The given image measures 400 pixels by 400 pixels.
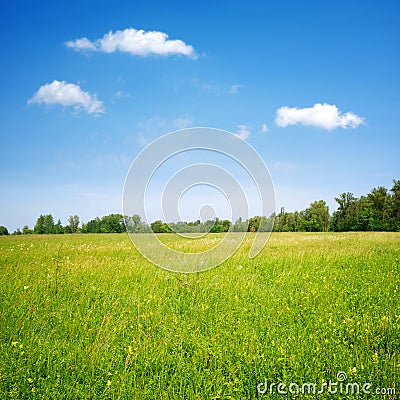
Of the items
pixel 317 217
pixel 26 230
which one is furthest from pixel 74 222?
pixel 317 217

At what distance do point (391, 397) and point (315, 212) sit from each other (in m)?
92.7

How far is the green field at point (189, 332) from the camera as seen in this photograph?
3.90 metres

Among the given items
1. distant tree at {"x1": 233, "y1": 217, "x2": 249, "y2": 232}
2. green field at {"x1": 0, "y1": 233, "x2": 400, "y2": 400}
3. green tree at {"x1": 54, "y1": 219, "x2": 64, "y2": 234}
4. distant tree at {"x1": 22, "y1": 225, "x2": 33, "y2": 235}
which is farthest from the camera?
distant tree at {"x1": 22, "y1": 225, "x2": 33, "y2": 235}

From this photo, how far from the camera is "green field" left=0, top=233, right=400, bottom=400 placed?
154 inches

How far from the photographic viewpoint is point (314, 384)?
3.80 metres

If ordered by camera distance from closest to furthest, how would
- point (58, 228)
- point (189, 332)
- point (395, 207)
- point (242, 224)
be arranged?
point (189, 332), point (242, 224), point (395, 207), point (58, 228)

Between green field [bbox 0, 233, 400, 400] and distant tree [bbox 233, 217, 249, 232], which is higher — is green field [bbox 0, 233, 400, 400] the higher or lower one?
the lower one

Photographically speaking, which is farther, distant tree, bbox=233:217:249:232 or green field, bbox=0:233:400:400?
distant tree, bbox=233:217:249:232

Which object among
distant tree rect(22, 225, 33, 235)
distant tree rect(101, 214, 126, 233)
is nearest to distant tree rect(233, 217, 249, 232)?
distant tree rect(101, 214, 126, 233)

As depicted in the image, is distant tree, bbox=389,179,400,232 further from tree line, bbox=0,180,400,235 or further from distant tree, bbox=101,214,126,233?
distant tree, bbox=101,214,126,233

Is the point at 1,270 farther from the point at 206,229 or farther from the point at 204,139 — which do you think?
the point at 206,229

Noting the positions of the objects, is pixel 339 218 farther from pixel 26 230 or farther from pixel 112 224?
pixel 26 230

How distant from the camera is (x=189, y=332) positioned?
517 cm

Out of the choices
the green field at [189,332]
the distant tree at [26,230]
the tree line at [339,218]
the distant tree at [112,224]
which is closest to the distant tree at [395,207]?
the tree line at [339,218]
